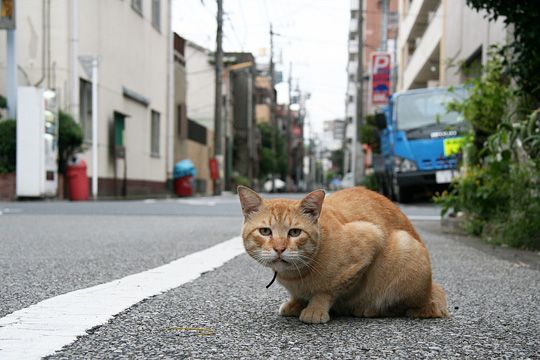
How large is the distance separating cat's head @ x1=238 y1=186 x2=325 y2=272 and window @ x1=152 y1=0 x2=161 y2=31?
74.8 ft

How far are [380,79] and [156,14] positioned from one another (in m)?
9.43

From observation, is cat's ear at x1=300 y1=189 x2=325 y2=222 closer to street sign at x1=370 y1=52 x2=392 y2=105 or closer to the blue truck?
the blue truck

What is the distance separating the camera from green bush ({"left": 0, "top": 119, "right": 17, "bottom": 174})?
14.2 m

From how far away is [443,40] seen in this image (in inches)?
804

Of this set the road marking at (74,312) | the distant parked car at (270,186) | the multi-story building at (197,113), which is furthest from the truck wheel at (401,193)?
the distant parked car at (270,186)

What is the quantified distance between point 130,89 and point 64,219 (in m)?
13.2

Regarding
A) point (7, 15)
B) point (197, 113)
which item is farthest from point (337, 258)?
point (197, 113)

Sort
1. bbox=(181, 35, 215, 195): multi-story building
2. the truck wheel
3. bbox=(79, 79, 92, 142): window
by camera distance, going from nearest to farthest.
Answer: the truck wheel → bbox=(79, 79, 92, 142): window → bbox=(181, 35, 215, 195): multi-story building

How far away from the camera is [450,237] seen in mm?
6945

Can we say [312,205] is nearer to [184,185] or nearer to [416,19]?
[184,185]

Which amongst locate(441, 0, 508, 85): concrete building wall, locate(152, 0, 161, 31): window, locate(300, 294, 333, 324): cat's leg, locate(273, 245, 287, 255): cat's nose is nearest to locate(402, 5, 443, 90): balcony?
locate(441, 0, 508, 85): concrete building wall

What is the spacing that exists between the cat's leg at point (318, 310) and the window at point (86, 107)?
51.6 feet

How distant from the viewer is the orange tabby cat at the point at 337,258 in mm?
2254

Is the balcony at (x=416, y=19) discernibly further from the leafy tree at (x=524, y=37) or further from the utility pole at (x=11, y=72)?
the leafy tree at (x=524, y=37)
